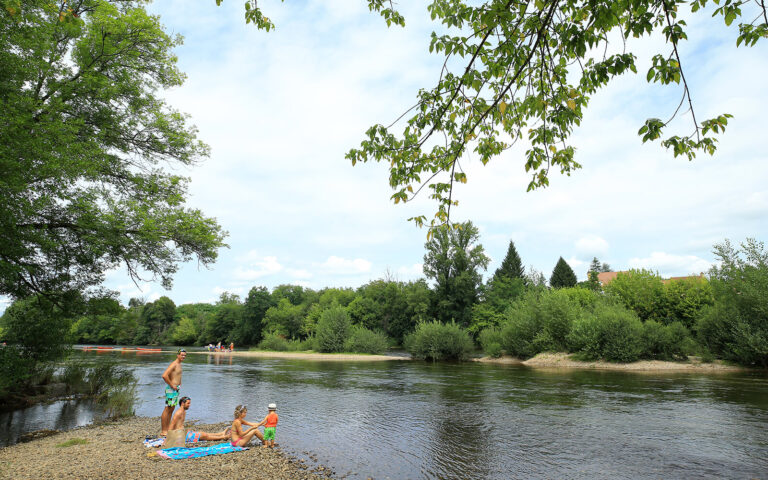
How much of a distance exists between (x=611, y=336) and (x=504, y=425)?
28357 millimetres

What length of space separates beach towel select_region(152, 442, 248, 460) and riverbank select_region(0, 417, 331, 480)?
208mm

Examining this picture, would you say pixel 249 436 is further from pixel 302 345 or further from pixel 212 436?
pixel 302 345

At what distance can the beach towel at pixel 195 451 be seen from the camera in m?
8.61

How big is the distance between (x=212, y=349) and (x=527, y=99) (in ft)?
290

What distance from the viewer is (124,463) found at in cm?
794

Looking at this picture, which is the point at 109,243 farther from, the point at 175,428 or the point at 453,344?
the point at 453,344

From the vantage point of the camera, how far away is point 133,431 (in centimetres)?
1109

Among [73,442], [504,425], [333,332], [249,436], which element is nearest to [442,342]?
[333,332]

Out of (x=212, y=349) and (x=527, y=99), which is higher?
(x=527, y=99)

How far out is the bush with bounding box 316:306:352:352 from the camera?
58.8 metres

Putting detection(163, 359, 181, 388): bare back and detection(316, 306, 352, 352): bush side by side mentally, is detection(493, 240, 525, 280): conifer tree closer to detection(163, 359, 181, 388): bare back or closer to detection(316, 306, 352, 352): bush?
detection(316, 306, 352, 352): bush

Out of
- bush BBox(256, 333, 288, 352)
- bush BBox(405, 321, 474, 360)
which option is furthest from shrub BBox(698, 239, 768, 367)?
bush BBox(256, 333, 288, 352)

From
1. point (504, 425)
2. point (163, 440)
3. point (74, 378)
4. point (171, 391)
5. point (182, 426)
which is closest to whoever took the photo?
point (182, 426)

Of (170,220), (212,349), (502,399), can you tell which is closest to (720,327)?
(502,399)
